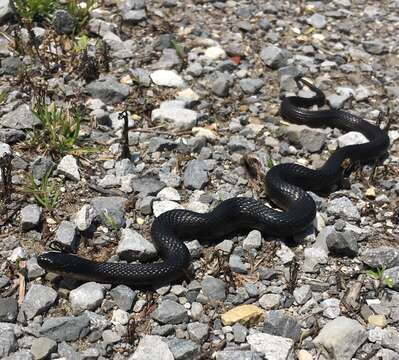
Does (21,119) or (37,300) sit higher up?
(21,119)

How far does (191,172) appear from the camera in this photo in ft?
23.0

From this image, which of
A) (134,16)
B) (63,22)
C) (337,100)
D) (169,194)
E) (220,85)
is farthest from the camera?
(134,16)

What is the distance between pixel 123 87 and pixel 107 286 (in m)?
3.41

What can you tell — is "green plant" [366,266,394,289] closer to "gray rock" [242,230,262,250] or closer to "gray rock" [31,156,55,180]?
"gray rock" [242,230,262,250]

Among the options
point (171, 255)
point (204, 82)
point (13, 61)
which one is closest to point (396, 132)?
point (204, 82)

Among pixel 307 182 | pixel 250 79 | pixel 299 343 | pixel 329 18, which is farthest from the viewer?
pixel 329 18

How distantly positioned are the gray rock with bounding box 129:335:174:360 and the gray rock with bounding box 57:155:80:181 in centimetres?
235

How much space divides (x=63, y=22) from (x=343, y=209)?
4.88 m

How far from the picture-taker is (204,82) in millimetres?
8703

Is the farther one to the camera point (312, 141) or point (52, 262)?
point (312, 141)

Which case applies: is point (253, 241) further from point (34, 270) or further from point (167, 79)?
point (167, 79)

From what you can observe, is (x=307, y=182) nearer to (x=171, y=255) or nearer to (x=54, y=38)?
(x=171, y=255)

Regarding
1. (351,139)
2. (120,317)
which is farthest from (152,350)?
(351,139)

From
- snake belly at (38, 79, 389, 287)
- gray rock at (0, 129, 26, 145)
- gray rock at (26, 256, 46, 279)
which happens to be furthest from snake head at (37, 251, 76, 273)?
gray rock at (0, 129, 26, 145)
